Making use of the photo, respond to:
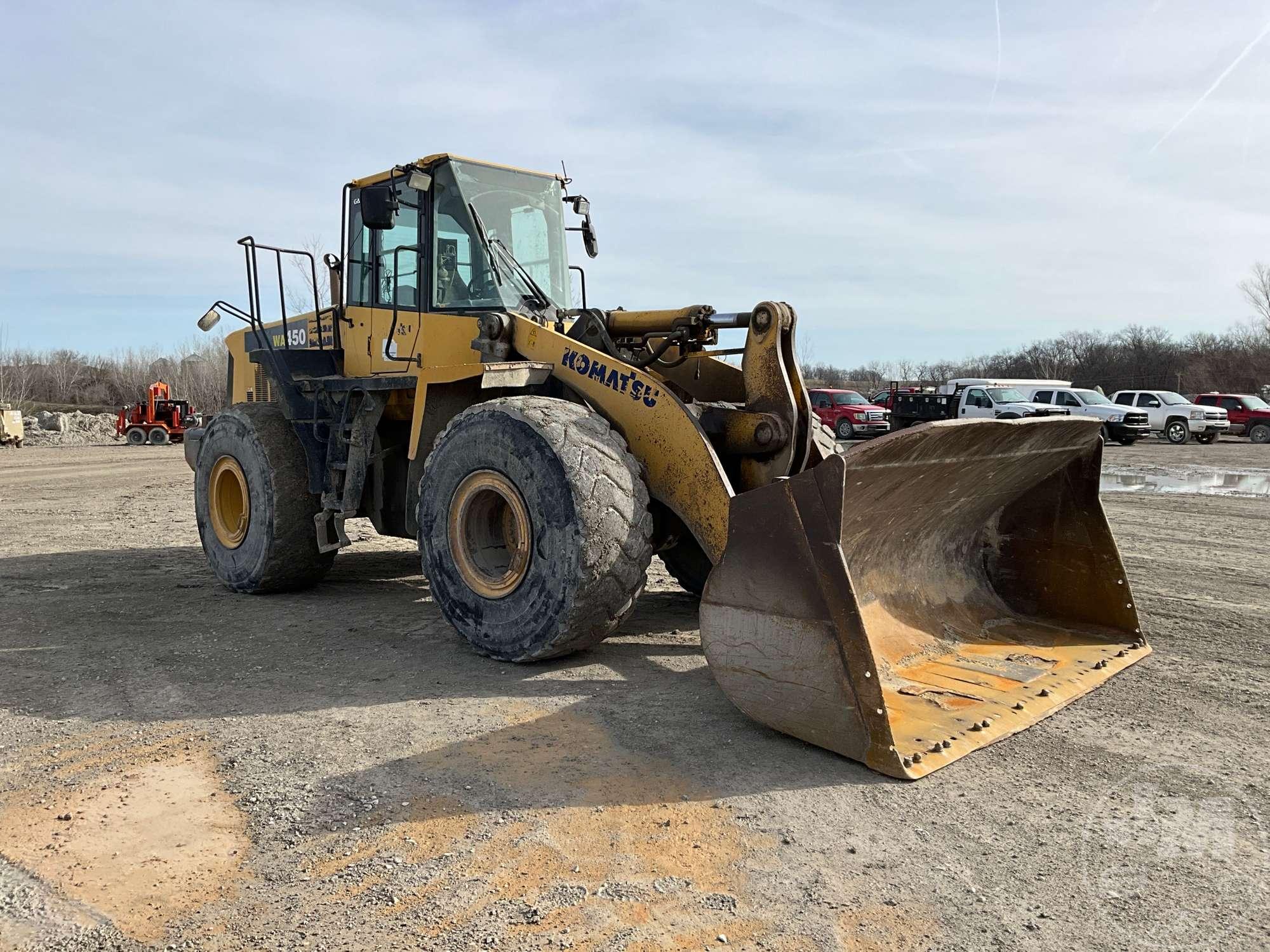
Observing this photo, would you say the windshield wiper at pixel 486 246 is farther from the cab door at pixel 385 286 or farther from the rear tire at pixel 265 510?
the rear tire at pixel 265 510

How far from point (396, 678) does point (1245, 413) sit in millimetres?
33204

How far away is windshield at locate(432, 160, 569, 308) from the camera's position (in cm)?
655

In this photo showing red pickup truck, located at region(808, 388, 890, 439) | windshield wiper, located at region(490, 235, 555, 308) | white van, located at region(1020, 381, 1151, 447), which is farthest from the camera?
red pickup truck, located at region(808, 388, 890, 439)

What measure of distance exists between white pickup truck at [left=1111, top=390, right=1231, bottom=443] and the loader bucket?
26249 millimetres

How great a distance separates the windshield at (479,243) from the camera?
6.55m

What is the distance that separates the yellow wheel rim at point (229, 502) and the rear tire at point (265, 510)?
10 millimetres

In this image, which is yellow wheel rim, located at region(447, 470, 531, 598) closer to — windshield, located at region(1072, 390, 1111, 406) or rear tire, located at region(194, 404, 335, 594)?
rear tire, located at region(194, 404, 335, 594)

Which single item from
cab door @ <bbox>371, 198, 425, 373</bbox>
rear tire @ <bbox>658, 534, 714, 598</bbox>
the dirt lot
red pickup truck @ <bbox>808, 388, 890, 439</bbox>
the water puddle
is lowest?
Result: the dirt lot

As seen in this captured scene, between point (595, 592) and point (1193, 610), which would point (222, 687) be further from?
point (1193, 610)

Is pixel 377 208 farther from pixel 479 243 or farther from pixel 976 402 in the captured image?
pixel 976 402

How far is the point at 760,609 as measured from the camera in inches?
163

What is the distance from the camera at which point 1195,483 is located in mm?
A: 17359

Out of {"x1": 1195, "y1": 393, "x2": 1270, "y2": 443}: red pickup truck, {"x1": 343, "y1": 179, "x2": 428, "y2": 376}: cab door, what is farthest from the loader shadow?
{"x1": 1195, "y1": 393, "x2": 1270, "y2": 443}: red pickup truck

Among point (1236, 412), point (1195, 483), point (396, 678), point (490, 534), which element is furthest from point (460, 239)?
point (1236, 412)
